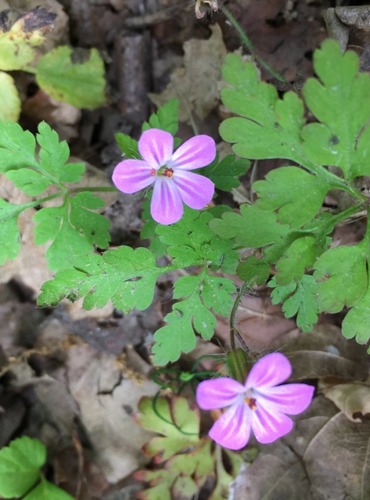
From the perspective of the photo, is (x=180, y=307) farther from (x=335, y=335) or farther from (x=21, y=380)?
(x=21, y=380)

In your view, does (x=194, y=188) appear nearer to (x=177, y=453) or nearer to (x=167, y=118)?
(x=167, y=118)

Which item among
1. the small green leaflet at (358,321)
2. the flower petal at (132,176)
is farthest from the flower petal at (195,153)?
the small green leaflet at (358,321)

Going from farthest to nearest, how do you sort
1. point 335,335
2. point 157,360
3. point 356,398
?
1. point 335,335
2. point 356,398
3. point 157,360

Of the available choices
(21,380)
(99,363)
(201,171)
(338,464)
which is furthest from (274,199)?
(21,380)

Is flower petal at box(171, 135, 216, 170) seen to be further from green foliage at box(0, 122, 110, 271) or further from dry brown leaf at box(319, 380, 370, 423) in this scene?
dry brown leaf at box(319, 380, 370, 423)

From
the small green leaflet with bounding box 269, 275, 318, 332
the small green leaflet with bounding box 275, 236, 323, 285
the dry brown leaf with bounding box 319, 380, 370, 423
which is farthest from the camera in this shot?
the dry brown leaf with bounding box 319, 380, 370, 423

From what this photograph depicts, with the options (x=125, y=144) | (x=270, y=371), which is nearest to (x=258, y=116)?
(x=125, y=144)

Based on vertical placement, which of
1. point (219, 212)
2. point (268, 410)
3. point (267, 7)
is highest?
point (267, 7)

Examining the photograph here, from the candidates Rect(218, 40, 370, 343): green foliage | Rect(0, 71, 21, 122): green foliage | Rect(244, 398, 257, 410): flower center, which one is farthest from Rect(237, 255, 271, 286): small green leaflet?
Rect(0, 71, 21, 122): green foliage
